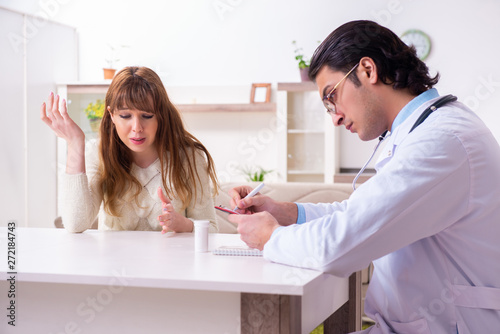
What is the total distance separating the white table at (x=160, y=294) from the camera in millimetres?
1133

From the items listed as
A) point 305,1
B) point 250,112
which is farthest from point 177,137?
point 305,1

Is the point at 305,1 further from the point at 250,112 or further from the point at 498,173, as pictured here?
the point at 498,173

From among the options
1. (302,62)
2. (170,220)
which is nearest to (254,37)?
(302,62)

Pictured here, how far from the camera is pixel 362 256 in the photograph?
45.5 inches

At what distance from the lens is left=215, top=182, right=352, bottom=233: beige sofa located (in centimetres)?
313

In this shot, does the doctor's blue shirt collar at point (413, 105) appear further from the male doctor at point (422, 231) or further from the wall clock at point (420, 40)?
the wall clock at point (420, 40)

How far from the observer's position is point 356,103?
4.80 ft

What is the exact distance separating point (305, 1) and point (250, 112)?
1.20 meters

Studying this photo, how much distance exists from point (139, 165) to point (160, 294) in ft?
3.64

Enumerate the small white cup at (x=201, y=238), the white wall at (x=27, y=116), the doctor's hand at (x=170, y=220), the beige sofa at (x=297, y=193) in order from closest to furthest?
the small white cup at (x=201, y=238) → the doctor's hand at (x=170, y=220) → the beige sofa at (x=297, y=193) → the white wall at (x=27, y=116)

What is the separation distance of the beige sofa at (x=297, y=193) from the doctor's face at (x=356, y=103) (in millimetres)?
1641

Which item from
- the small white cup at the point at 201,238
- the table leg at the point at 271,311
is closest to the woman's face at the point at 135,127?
the small white cup at the point at 201,238

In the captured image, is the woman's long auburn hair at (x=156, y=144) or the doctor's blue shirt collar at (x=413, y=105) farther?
the woman's long auburn hair at (x=156, y=144)

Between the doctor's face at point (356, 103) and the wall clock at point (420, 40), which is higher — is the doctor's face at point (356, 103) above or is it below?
below
